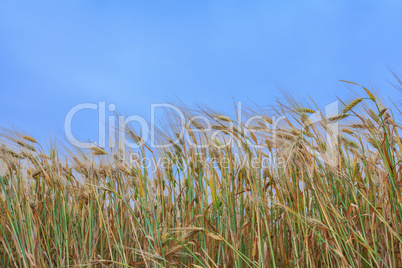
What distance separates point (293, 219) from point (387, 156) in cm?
55

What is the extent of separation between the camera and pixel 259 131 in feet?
6.72

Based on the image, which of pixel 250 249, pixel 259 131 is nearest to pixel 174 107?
pixel 259 131

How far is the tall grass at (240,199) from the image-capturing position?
1.88 meters

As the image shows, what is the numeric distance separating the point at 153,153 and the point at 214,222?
50 cm

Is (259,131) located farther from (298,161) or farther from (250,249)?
(250,249)

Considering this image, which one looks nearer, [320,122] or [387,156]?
[387,156]

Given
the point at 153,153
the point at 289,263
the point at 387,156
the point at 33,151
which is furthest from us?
the point at 33,151

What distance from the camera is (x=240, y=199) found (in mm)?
2146

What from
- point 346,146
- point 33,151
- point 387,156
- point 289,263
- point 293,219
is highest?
point 33,151

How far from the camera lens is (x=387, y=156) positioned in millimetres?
1695

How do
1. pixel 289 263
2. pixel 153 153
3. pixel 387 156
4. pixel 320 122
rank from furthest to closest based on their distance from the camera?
pixel 153 153, pixel 289 263, pixel 320 122, pixel 387 156

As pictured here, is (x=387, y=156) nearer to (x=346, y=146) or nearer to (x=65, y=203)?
(x=346, y=146)

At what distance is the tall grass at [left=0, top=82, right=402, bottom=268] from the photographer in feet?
6.15

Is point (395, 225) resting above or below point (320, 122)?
below
